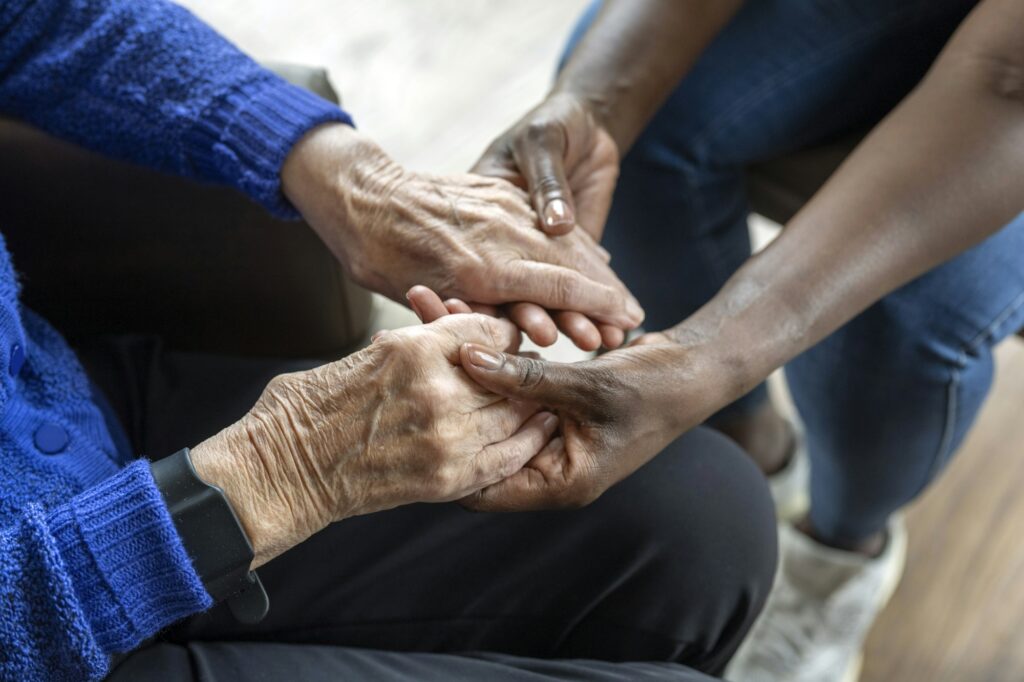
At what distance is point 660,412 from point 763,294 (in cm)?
17

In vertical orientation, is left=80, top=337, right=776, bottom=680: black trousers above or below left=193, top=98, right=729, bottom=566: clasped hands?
below

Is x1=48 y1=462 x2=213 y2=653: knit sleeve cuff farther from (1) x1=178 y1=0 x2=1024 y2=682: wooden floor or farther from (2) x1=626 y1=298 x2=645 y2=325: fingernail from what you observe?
(1) x1=178 y1=0 x2=1024 y2=682: wooden floor

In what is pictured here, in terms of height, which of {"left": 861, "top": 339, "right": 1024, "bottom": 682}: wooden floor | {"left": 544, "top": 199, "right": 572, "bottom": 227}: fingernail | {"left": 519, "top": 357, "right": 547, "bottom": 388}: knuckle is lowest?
{"left": 861, "top": 339, "right": 1024, "bottom": 682}: wooden floor

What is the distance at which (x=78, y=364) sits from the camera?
3.05ft

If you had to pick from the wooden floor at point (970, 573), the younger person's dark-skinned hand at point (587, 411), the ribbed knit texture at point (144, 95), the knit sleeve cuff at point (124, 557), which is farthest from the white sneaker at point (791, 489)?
the knit sleeve cuff at point (124, 557)

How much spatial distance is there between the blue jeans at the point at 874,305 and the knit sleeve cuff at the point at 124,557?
0.76m

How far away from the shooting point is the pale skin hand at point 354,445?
2.58ft

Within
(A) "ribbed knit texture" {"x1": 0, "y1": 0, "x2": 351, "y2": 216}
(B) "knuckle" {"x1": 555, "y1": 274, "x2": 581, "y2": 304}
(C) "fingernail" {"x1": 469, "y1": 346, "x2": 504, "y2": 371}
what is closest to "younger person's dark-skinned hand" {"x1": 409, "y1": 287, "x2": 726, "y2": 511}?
(C) "fingernail" {"x1": 469, "y1": 346, "x2": 504, "y2": 371}

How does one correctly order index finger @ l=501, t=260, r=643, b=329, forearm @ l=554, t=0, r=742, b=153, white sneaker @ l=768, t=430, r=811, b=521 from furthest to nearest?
white sneaker @ l=768, t=430, r=811, b=521
forearm @ l=554, t=0, r=742, b=153
index finger @ l=501, t=260, r=643, b=329

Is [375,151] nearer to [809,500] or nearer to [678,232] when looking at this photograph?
→ [678,232]

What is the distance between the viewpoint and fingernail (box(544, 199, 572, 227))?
39.5 inches

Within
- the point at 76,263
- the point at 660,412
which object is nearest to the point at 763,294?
the point at 660,412

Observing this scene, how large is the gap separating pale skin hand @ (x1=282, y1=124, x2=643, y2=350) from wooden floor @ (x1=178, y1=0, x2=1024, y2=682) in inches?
31.9

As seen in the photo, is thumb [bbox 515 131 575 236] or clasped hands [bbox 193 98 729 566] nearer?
clasped hands [bbox 193 98 729 566]
